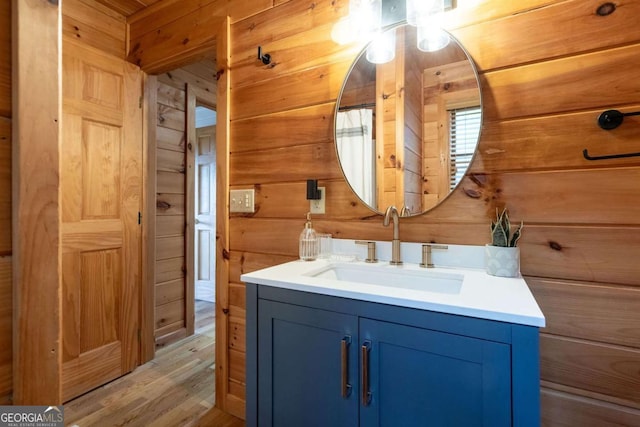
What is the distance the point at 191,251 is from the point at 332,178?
175 centimetres

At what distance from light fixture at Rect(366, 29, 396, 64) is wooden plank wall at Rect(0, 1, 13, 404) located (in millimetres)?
1172

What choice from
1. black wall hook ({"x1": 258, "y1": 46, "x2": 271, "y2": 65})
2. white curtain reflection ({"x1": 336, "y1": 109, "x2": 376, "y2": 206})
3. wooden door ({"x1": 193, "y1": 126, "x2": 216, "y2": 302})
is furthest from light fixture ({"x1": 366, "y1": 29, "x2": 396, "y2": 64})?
wooden door ({"x1": 193, "y1": 126, "x2": 216, "y2": 302})

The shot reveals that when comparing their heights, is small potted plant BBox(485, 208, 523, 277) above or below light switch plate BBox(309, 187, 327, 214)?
below

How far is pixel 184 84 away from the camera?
2.58 m

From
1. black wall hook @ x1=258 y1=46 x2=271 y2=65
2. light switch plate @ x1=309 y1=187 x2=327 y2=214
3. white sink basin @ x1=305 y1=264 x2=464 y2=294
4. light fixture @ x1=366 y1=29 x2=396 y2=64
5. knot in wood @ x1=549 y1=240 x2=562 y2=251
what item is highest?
black wall hook @ x1=258 y1=46 x2=271 y2=65

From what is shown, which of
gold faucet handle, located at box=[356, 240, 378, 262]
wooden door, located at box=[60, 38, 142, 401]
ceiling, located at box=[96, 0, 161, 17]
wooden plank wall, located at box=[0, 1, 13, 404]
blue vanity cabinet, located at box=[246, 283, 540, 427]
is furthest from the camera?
ceiling, located at box=[96, 0, 161, 17]

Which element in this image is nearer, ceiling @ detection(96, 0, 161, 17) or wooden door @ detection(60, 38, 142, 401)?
wooden door @ detection(60, 38, 142, 401)

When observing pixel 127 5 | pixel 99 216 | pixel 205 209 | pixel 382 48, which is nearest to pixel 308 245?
pixel 382 48

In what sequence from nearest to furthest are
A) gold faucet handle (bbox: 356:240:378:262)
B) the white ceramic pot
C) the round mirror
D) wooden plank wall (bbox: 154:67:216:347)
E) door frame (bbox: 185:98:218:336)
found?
the white ceramic pot < the round mirror < gold faucet handle (bbox: 356:240:378:262) < wooden plank wall (bbox: 154:67:216:347) < door frame (bbox: 185:98:218:336)

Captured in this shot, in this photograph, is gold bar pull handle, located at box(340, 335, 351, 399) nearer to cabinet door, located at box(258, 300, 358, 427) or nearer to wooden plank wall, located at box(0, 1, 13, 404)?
cabinet door, located at box(258, 300, 358, 427)

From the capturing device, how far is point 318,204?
1.46m

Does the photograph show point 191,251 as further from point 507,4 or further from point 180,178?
point 507,4

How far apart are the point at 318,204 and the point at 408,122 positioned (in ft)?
1.74

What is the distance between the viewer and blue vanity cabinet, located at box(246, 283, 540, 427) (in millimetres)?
703
